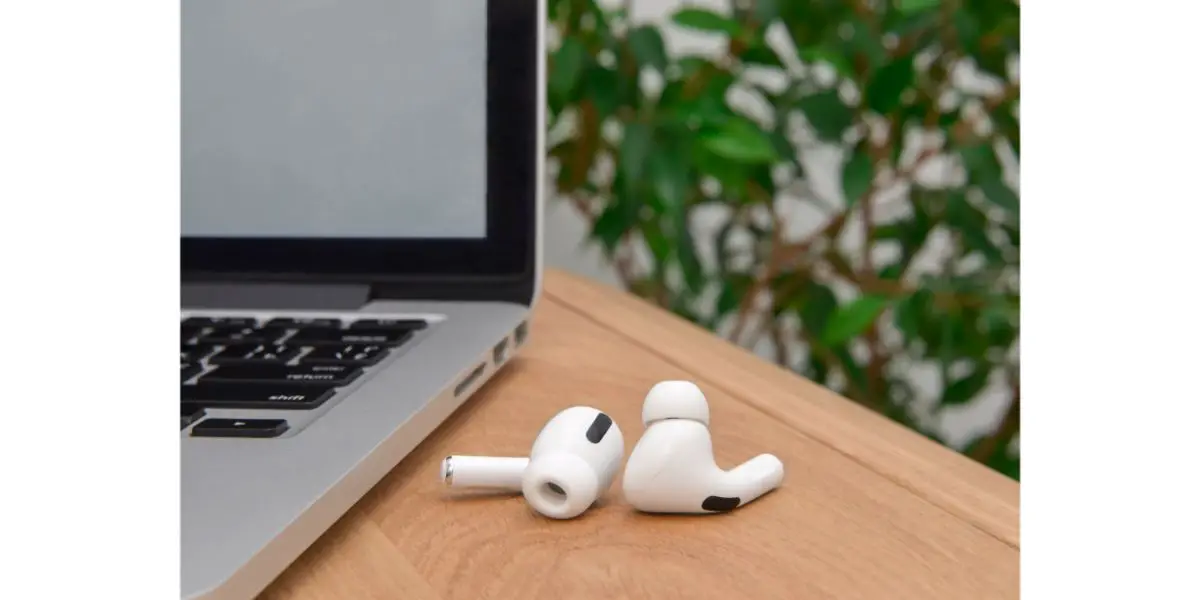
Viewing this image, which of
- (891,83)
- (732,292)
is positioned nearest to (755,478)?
(891,83)

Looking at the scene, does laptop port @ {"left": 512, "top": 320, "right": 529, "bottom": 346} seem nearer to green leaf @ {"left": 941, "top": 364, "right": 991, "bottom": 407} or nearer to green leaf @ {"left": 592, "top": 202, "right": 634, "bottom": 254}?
green leaf @ {"left": 592, "top": 202, "right": 634, "bottom": 254}

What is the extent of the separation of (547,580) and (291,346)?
0.20m

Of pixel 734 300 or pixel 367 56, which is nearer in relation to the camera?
pixel 367 56

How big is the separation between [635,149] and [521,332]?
329 mm

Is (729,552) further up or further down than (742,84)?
further down

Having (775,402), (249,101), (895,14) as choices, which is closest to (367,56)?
(249,101)

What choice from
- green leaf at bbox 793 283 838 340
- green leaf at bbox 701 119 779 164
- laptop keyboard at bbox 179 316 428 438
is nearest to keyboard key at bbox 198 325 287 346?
laptop keyboard at bbox 179 316 428 438

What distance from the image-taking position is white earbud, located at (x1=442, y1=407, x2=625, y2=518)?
0.83ft

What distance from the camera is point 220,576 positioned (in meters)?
0.19

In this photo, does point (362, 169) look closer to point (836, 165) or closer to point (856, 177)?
point (856, 177)

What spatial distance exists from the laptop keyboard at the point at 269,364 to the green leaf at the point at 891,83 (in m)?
0.48

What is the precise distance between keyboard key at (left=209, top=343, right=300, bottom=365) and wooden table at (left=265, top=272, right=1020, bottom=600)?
0.07 m

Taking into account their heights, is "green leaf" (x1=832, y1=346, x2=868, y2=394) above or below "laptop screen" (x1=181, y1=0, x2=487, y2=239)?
below
